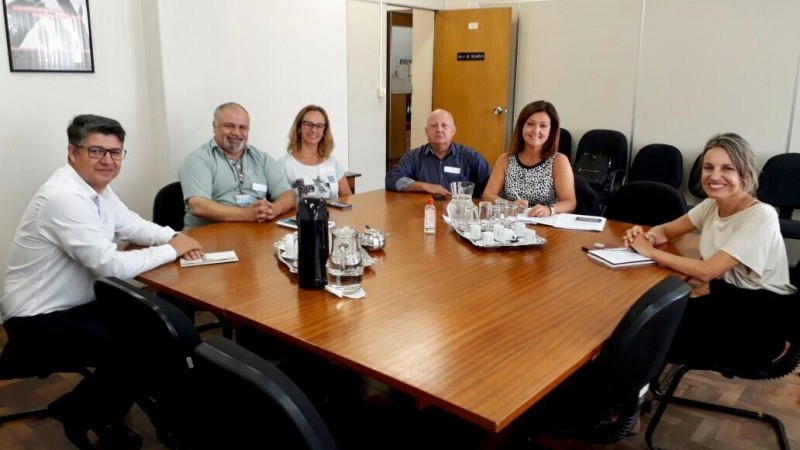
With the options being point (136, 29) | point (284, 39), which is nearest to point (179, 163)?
point (136, 29)

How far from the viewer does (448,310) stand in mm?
1718

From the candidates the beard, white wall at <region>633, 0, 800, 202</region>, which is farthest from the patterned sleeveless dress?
white wall at <region>633, 0, 800, 202</region>

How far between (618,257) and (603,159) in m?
3.50

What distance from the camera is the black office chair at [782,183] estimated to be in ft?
15.1

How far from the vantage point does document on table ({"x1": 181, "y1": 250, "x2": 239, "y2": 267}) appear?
214 cm

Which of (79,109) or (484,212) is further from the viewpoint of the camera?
(79,109)

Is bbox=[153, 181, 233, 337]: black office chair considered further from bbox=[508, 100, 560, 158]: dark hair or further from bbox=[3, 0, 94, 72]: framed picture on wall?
bbox=[508, 100, 560, 158]: dark hair

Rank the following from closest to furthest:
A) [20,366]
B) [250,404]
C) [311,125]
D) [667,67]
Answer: [250,404] → [20,366] → [311,125] → [667,67]

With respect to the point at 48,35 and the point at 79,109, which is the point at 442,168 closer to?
the point at 79,109

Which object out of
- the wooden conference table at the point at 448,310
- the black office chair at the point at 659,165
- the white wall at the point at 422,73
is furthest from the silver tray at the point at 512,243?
the white wall at the point at 422,73

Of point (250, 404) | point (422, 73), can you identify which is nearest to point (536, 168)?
point (250, 404)

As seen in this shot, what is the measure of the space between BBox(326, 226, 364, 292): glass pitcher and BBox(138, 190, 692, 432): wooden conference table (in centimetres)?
6

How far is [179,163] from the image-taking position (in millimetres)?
3879

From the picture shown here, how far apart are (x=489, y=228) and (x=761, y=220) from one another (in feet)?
3.22
